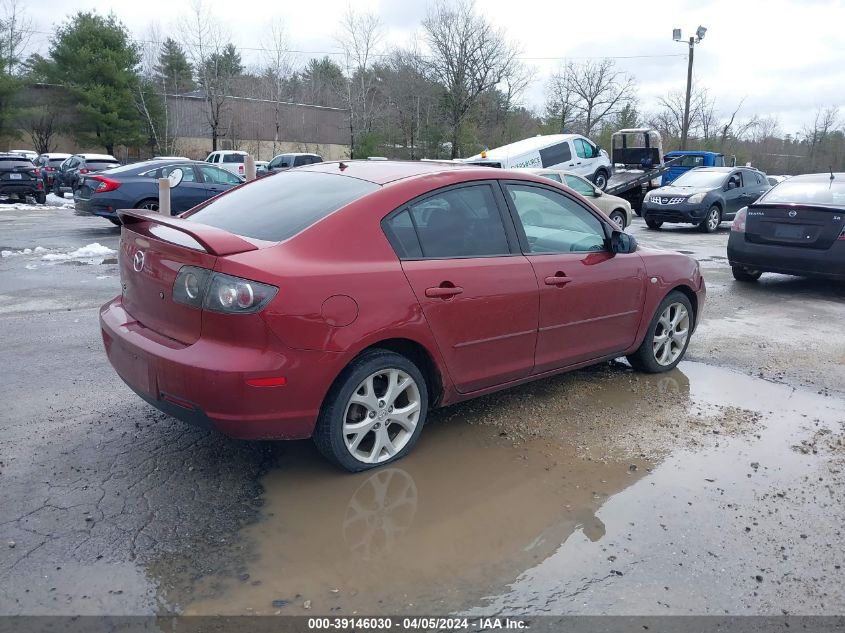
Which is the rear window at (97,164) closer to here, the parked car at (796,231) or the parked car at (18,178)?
the parked car at (18,178)

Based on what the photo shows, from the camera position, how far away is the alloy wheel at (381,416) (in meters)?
3.61

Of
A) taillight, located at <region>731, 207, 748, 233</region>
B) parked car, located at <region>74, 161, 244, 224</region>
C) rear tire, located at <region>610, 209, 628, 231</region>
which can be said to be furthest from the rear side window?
taillight, located at <region>731, 207, 748, 233</region>

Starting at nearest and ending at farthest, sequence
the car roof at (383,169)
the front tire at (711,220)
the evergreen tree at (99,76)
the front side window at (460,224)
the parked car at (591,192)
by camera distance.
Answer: the front side window at (460,224)
the car roof at (383,169)
the parked car at (591,192)
the front tire at (711,220)
the evergreen tree at (99,76)

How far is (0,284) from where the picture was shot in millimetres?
8711

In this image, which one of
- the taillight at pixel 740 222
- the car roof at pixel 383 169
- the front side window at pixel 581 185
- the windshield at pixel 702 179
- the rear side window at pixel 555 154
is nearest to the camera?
the car roof at pixel 383 169

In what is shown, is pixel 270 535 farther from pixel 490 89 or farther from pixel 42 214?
pixel 490 89

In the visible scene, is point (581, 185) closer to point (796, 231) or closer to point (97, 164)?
point (796, 231)

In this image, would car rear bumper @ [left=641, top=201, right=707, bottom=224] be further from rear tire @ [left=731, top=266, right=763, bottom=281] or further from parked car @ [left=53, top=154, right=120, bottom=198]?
parked car @ [left=53, top=154, right=120, bottom=198]

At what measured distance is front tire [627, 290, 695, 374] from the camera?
5422 millimetres

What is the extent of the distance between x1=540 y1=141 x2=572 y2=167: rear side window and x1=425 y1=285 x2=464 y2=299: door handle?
55.0 feet

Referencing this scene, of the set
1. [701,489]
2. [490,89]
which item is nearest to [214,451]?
[701,489]

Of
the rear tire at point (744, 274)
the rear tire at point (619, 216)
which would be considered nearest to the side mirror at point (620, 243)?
the rear tire at point (744, 274)

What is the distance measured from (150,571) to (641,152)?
23.3 meters

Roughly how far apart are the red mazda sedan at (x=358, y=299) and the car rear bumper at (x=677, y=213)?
1327 cm
